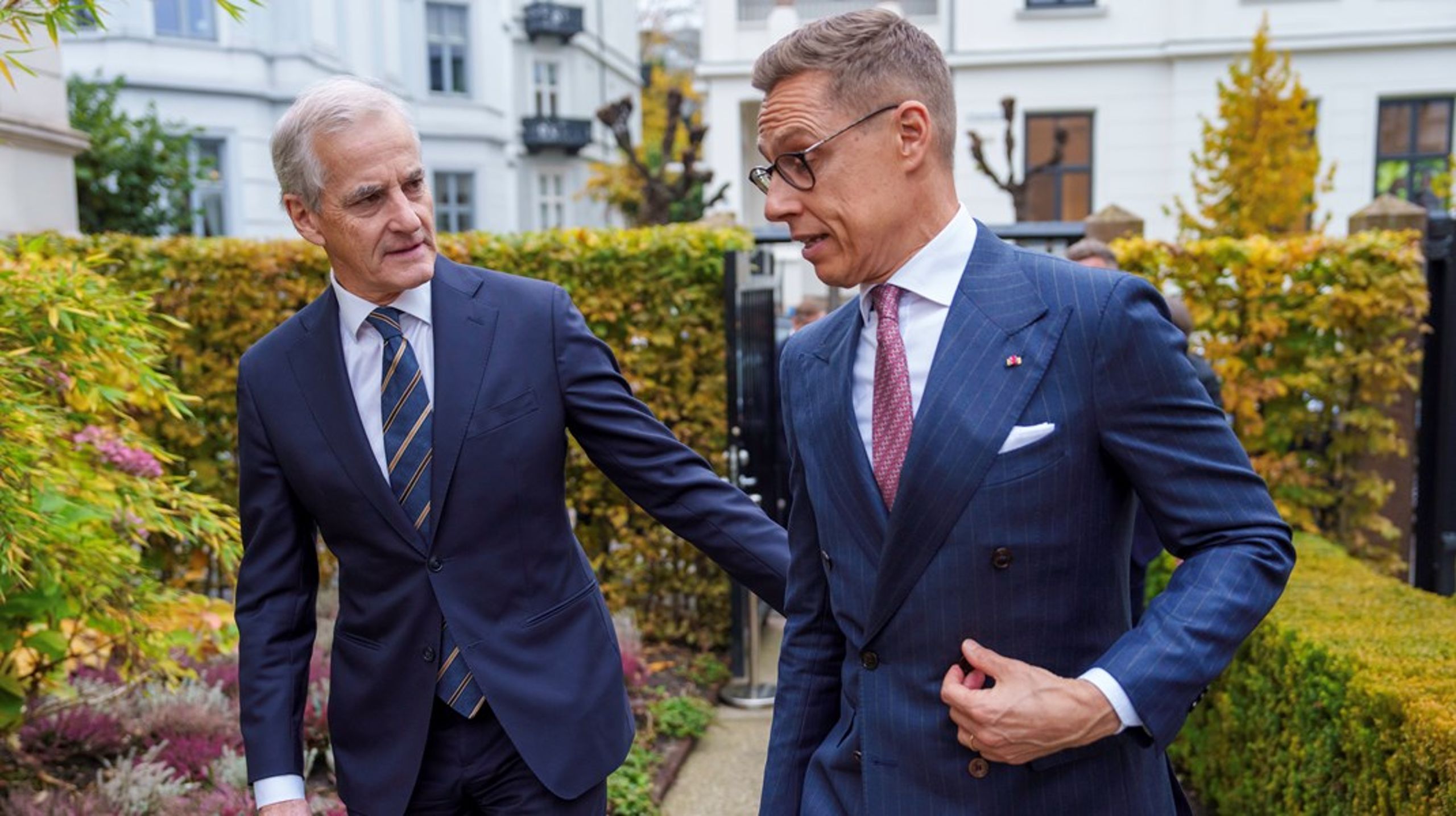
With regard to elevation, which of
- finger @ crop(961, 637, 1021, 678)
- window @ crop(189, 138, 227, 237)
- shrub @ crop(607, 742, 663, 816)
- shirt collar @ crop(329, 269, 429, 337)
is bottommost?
shrub @ crop(607, 742, 663, 816)

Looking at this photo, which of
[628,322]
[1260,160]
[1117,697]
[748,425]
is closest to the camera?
[1117,697]

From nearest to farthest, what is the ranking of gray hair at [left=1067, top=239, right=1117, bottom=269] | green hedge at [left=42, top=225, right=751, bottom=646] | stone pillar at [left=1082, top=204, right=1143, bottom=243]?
gray hair at [left=1067, top=239, right=1117, bottom=269] < green hedge at [left=42, top=225, right=751, bottom=646] < stone pillar at [left=1082, top=204, right=1143, bottom=243]

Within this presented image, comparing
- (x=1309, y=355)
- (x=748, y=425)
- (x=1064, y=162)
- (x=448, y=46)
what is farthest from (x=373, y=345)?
(x=448, y=46)

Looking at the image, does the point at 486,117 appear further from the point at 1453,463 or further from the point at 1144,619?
the point at 1144,619

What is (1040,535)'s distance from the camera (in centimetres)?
169

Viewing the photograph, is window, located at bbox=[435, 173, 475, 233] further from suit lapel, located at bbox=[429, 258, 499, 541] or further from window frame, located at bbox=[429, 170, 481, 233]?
suit lapel, located at bbox=[429, 258, 499, 541]

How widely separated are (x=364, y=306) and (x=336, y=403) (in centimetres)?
20

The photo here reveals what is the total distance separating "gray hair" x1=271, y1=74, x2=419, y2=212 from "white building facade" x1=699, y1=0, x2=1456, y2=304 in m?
17.9

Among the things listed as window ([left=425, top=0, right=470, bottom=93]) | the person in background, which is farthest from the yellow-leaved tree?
window ([left=425, top=0, right=470, bottom=93])

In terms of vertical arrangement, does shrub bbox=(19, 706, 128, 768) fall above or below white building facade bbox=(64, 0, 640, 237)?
below

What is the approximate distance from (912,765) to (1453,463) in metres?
5.87

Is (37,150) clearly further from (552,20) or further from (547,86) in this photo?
(547,86)

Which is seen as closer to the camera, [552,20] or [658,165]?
[658,165]

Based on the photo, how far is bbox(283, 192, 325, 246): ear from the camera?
90.8 inches
